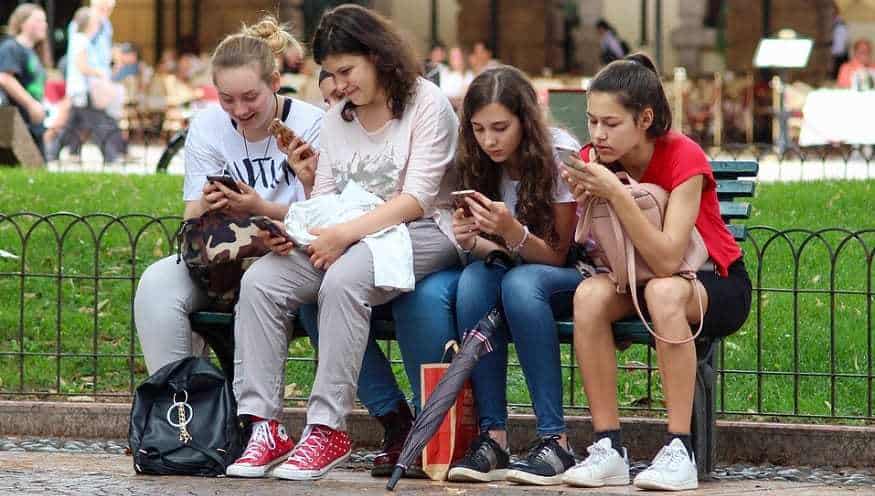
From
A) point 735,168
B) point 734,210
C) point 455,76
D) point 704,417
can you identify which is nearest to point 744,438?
point 704,417

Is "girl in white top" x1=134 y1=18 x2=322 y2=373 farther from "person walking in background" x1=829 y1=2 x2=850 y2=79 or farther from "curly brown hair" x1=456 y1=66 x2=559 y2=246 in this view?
"person walking in background" x1=829 y1=2 x2=850 y2=79

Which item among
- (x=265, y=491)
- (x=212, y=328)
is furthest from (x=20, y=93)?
(x=265, y=491)

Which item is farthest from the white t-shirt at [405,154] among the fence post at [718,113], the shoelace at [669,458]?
the fence post at [718,113]

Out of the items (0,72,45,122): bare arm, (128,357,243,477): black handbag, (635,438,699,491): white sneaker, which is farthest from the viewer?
(0,72,45,122): bare arm

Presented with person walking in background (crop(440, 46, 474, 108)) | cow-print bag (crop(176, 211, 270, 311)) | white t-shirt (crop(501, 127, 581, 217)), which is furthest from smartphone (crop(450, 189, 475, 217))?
person walking in background (crop(440, 46, 474, 108))

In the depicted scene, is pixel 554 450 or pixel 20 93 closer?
pixel 554 450

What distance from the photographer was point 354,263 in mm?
5406

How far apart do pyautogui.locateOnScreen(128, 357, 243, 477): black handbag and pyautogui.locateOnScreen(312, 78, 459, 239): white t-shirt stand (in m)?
0.81

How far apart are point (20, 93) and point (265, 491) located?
9.92 m

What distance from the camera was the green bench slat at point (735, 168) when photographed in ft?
19.5

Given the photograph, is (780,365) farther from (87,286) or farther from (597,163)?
(87,286)

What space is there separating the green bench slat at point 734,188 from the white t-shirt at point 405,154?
1011mm

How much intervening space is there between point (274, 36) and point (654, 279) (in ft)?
6.01

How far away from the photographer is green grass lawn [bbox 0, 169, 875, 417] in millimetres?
6680
